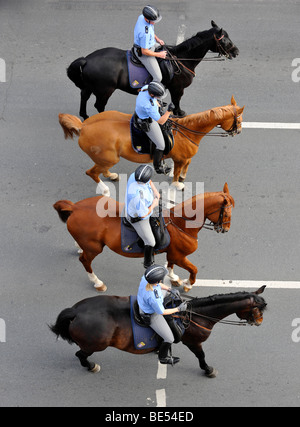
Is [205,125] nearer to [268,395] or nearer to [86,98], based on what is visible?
[86,98]

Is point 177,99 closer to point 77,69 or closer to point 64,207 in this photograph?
point 77,69

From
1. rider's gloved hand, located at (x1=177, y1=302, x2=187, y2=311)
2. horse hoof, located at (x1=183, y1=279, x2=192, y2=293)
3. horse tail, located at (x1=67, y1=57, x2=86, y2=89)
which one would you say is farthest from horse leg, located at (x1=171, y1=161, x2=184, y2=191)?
rider's gloved hand, located at (x1=177, y1=302, x2=187, y2=311)

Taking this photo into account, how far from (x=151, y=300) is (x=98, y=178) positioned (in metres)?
4.56

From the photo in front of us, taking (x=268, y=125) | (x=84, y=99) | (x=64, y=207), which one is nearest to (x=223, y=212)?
(x=64, y=207)

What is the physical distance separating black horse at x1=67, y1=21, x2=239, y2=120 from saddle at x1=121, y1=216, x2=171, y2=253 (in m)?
3.92

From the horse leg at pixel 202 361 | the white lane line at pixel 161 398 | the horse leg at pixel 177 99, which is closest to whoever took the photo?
the horse leg at pixel 202 361

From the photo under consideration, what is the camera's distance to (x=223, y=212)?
9.95 metres

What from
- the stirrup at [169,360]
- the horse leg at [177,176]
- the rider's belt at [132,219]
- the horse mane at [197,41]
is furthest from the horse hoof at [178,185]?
the stirrup at [169,360]

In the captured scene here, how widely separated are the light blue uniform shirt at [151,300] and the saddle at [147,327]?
369mm

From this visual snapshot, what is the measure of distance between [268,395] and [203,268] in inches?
109

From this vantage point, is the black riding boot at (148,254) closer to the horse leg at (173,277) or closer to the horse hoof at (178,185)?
the horse leg at (173,277)

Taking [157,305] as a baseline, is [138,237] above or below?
above

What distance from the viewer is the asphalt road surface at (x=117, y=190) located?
9.95 meters
